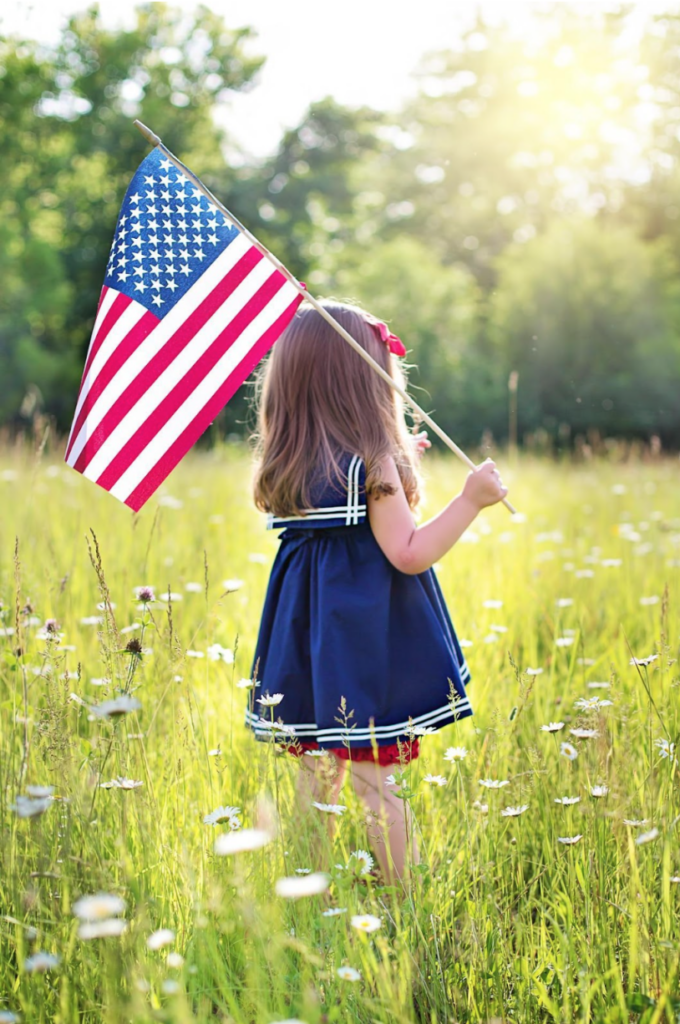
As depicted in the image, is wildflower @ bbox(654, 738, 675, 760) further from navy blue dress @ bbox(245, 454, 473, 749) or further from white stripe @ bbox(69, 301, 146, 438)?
white stripe @ bbox(69, 301, 146, 438)

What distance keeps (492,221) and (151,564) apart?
31.9 metres

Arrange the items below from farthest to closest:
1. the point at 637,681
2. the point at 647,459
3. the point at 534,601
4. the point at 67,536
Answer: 1. the point at 647,459
2. the point at 67,536
3. the point at 534,601
4. the point at 637,681

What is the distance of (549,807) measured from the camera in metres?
2.18

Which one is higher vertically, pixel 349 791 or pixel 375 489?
pixel 375 489

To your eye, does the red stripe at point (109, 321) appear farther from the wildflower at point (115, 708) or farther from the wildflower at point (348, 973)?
the wildflower at point (348, 973)

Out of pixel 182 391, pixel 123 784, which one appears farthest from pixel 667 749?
pixel 182 391

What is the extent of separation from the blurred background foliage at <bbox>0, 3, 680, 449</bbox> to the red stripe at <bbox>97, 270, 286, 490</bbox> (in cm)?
700

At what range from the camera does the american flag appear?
226 centimetres

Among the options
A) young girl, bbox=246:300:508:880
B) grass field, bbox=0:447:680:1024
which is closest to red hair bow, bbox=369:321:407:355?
young girl, bbox=246:300:508:880

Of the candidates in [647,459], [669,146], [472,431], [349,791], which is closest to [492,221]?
[669,146]

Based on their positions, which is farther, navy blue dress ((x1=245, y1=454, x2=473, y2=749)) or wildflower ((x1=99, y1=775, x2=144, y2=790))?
navy blue dress ((x1=245, y1=454, x2=473, y2=749))

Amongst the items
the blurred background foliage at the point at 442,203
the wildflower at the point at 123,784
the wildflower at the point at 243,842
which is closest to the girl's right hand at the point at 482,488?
the wildflower at the point at 123,784

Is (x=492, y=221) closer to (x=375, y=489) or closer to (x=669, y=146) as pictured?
(x=669, y=146)

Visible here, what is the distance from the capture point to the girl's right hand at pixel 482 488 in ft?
7.50
